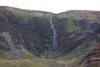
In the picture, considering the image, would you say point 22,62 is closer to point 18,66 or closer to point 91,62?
point 18,66

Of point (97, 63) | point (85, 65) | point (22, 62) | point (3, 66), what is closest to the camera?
point (97, 63)

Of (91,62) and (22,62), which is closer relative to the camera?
(91,62)

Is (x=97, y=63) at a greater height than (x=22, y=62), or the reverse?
(x=97, y=63)

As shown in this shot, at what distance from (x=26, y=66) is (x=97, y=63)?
163 feet

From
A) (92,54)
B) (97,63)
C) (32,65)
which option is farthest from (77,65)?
(97,63)

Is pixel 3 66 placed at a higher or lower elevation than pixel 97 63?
lower

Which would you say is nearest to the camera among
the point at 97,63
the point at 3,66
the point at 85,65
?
the point at 97,63

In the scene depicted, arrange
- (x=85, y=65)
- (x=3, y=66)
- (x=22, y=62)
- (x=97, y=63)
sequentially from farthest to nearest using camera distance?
(x=22, y=62), (x=3, y=66), (x=85, y=65), (x=97, y=63)

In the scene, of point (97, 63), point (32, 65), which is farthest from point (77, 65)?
point (97, 63)

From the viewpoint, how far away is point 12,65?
191750mm

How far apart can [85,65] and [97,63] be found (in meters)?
16.9

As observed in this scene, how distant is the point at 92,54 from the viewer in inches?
7362

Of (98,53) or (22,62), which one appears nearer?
Result: (98,53)

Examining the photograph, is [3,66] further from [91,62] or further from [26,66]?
[91,62]
